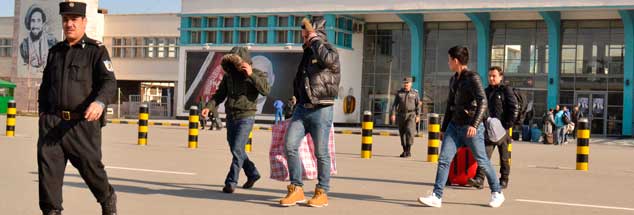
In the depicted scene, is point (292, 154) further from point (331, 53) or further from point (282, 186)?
point (282, 186)

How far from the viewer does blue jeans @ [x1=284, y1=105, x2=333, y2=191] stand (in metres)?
8.51

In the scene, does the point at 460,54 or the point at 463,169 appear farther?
the point at 463,169

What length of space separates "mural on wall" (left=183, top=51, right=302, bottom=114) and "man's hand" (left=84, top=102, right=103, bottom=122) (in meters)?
38.8

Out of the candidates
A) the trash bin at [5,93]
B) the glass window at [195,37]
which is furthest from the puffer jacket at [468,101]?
the trash bin at [5,93]

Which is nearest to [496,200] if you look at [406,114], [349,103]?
[406,114]

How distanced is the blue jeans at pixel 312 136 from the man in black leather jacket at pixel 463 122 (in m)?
1.07

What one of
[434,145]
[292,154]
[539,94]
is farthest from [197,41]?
[292,154]

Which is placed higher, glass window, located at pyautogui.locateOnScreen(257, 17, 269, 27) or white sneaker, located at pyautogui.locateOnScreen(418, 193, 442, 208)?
glass window, located at pyautogui.locateOnScreen(257, 17, 269, 27)

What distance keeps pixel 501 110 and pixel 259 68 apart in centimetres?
3754

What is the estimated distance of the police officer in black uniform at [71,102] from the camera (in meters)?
6.31

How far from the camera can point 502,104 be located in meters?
11.2

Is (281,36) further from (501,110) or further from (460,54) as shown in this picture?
(460,54)

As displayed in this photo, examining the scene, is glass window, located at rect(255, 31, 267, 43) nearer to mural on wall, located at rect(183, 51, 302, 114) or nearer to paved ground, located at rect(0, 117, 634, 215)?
mural on wall, located at rect(183, 51, 302, 114)

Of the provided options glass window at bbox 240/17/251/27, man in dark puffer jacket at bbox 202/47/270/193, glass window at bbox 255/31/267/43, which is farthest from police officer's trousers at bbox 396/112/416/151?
glass window at bbox 240/17/251/27
